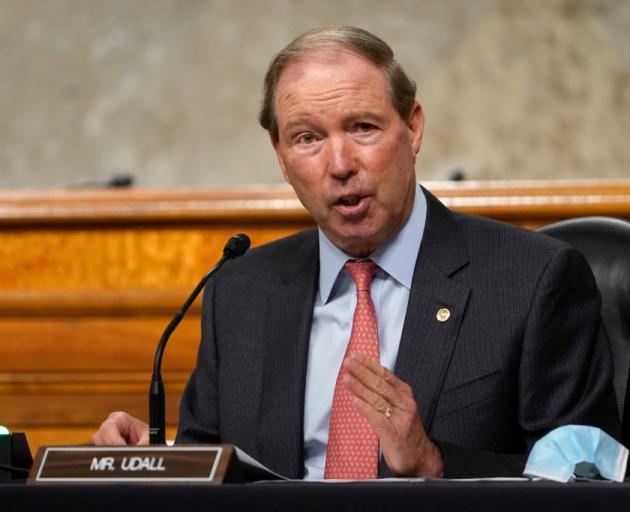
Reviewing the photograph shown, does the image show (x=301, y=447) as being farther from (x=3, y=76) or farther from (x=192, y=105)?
(x=3, y=76)

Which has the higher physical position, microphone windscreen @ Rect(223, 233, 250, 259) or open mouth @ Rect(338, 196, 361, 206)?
open mouth @ Rect(338, 196, 361, 206)

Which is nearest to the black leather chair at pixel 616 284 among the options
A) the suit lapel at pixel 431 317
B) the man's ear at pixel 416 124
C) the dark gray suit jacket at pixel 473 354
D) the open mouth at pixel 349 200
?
the dark gray suit jacket at pixel 473 354

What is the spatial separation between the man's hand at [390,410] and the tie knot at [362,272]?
20.2 inches

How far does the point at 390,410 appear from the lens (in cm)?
167

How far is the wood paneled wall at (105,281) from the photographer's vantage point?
3303mm

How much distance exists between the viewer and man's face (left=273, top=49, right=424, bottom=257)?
7.04ft

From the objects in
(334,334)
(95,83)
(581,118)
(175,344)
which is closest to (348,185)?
(334,334)

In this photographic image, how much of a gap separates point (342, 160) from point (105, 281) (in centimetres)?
145

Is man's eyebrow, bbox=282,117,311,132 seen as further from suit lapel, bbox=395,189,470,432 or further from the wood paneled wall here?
the wood paneled wall

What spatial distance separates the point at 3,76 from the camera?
17.5ft

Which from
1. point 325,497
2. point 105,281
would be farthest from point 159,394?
point 105,281

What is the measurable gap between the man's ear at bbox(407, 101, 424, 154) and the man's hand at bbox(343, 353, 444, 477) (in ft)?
2.42

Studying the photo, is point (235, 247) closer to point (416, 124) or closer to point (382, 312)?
point (382, 312)

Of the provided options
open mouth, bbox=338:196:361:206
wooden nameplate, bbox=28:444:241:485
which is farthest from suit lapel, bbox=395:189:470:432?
wooden nameplate, bbox=28:444:241:485
